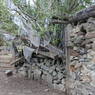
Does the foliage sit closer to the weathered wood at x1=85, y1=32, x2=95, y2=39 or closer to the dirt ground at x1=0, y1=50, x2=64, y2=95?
the dirt ground at x1=0, y1=50, x2=64, y2=95

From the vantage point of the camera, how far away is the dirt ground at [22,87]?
534 cm

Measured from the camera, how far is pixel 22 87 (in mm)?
5980

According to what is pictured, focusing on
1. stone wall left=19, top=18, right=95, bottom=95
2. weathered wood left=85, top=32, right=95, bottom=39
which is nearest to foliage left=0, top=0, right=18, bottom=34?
stone wall left=19, top=18, right=95, bottom=95

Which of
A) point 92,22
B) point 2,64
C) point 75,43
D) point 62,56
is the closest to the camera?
point 92,22

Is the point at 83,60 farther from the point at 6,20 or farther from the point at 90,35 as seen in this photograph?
the point at 6,20

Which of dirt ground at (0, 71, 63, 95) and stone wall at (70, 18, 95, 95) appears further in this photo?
dirt ground at (0, 71, 63, 95)

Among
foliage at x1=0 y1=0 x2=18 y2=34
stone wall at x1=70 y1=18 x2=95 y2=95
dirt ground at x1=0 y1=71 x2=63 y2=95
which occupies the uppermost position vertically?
foliage at x1=0 y1=0 x2=18 y2=34

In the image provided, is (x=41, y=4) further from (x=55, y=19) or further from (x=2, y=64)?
(x=2, y=64)

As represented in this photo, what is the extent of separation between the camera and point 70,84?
15.1 ft

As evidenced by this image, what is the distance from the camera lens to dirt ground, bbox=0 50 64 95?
534cm

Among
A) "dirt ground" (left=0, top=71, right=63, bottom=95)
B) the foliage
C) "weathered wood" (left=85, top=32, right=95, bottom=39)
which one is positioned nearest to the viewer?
"weathered wood" (left=85, top=32, right=95, bottom=39)

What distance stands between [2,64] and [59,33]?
16.2ft

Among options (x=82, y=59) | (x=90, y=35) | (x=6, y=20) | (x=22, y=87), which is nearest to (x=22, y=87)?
(x=22, y=87)

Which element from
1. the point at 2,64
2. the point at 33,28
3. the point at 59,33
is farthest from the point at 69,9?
the point at 2,64
